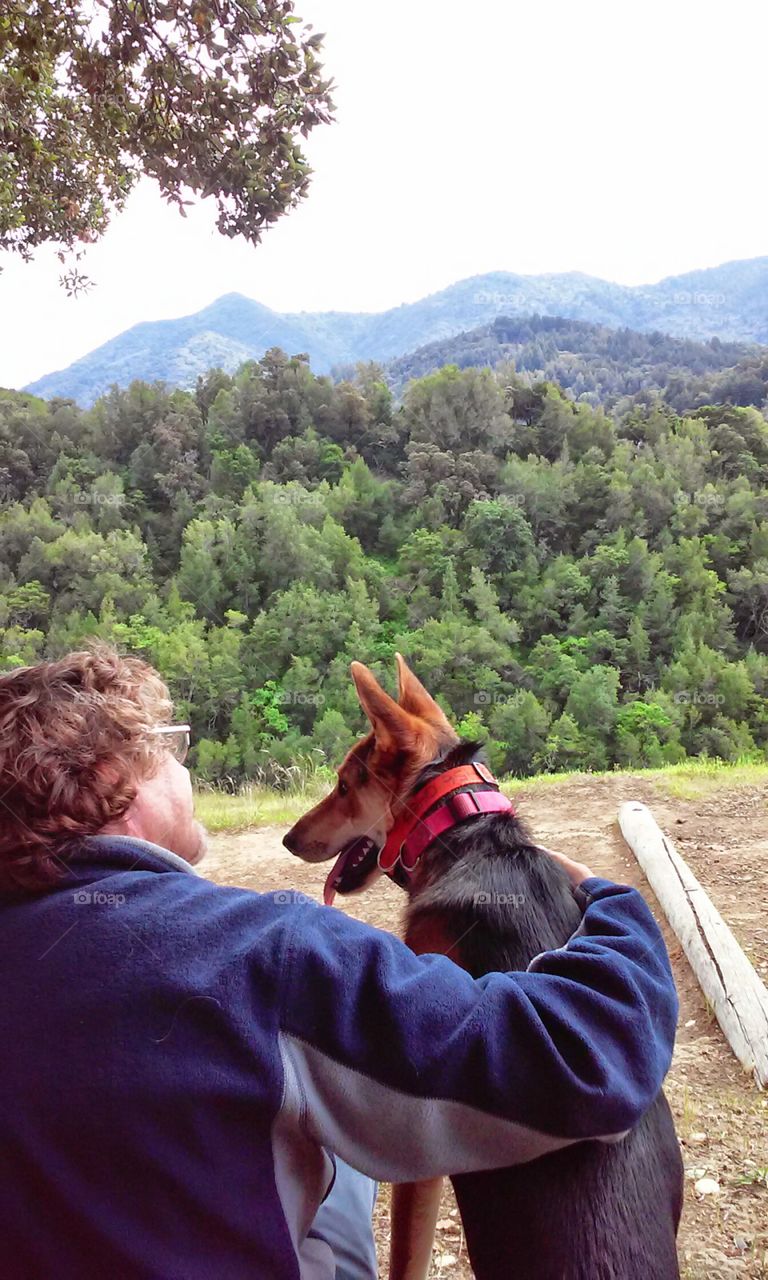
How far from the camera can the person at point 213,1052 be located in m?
0.73

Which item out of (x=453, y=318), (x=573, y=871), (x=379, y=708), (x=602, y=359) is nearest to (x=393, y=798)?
(x=379, y=708)

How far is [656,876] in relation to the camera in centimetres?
368

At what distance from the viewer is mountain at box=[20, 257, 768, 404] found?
86750 mm

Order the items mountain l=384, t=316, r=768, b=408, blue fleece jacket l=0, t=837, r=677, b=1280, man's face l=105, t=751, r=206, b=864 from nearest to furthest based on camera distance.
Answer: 1. blue fleece jacket l=0, t=837, r=677, b=1280
2. man's face l=105, t=751, r=206, b=864
3. mountain l=384, t=316, r=768, b=408

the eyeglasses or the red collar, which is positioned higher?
the eyeglasses

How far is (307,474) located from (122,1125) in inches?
1495

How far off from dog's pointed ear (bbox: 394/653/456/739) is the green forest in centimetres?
1340

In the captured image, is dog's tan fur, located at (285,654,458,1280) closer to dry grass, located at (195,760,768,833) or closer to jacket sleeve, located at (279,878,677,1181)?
jacket sleeve, located at (279,878,677,1181)

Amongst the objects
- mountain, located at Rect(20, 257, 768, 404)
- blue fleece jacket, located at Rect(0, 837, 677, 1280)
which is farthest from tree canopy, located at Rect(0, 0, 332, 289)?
mountain, located at Rect(20, 257, 768, 404)

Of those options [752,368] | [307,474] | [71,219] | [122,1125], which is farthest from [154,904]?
[752,368]

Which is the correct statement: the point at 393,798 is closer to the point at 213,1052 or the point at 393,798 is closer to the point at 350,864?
the point at 350,864

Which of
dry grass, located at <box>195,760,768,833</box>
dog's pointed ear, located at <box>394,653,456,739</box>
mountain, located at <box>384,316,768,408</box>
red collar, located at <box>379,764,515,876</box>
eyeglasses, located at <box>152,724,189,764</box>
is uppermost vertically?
mountain, located at <box>384,316,768,408</box>

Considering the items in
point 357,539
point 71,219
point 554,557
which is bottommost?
point 554,557

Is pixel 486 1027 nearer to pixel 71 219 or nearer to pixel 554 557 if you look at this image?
pixel 71 219
